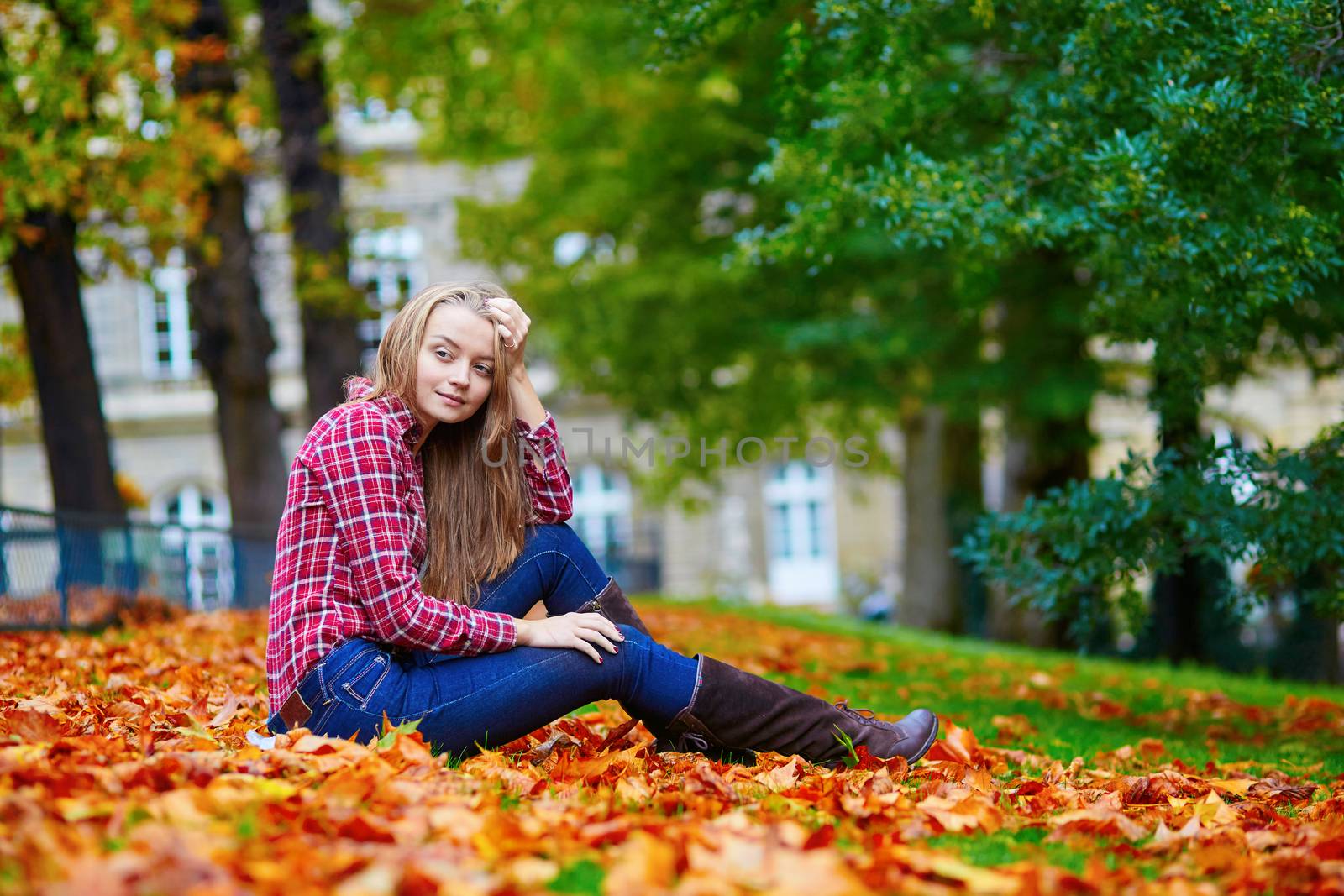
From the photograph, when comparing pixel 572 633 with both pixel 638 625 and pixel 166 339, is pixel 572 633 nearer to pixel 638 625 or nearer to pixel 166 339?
pixel 638 625

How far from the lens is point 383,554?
3.61m

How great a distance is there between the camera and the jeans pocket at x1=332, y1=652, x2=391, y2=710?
3584 mm

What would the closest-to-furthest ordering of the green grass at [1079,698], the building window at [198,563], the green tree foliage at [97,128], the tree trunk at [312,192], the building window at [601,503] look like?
the green grass at [1079,698] < the green tree foliage at [97,128] < the building window at [198,563] < the tree trunk at [312,192] < the building window at [601,503]

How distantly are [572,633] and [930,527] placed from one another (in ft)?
43.9

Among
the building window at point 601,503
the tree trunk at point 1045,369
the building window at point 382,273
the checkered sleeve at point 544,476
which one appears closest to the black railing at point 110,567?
the building window at point 382,273

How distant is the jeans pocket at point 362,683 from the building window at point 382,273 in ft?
3.12

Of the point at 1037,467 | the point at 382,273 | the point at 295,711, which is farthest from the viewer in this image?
the point at 382,273

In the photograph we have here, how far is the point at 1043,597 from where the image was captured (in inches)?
235

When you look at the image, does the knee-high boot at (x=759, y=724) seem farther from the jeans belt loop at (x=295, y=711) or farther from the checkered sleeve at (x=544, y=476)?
the jeans belt loop at (x=295, y=711)

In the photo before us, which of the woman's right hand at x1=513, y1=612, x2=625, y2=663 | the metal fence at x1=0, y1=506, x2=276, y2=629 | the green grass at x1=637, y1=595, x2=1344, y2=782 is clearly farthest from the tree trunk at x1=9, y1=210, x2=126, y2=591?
the woman's right hand at x1=513, y1=612, x2=625, y2=663

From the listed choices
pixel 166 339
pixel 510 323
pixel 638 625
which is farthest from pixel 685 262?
pixel 166 339

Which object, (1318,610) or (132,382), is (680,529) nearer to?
(132,382)

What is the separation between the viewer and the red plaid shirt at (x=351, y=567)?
361cm

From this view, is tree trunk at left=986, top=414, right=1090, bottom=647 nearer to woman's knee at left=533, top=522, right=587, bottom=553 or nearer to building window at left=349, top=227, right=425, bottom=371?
building window at left=349, top=227, right=425, bottom=371
